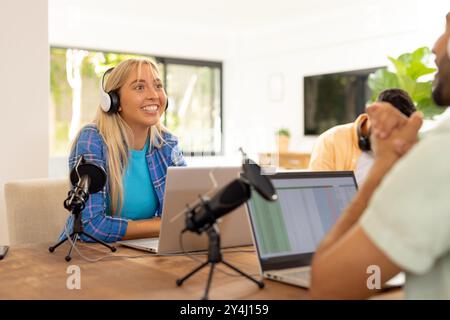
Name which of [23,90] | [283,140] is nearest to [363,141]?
[23,90]

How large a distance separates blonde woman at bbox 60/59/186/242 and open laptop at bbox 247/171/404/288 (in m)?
0.72

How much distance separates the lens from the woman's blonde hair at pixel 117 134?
2135mm

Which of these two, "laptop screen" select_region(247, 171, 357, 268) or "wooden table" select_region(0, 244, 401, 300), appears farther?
"laptop screen" select_region(247, 171, 357, 268)

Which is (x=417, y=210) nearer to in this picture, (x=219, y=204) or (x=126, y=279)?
(x=219, y=204)

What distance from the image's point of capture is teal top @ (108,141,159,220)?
218cm

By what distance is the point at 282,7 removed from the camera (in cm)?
729

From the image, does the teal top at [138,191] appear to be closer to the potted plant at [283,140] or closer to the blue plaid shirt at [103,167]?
the blue plaid shirt at [103,167]

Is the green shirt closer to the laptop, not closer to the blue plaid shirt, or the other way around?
the laptop

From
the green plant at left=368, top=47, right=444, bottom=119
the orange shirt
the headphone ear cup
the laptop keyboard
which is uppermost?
the green plant at left=368, top=47, right=444, bottom=119

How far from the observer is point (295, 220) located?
1413mm

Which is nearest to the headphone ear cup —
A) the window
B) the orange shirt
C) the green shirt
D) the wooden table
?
the wooden table

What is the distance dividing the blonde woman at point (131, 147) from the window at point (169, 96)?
5459 millimetres

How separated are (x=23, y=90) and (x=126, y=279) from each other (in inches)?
87.3
